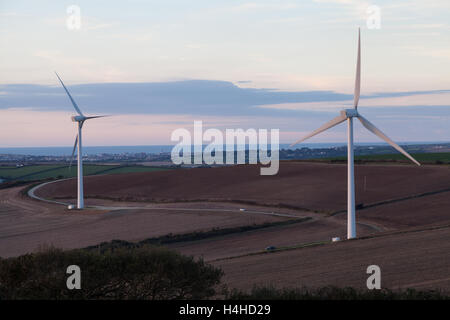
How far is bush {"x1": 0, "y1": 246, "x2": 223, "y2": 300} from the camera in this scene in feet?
53.0

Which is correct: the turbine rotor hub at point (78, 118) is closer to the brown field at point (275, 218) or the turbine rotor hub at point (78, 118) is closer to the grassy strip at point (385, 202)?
the brown field at point (275, 218)

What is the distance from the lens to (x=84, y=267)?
16906 millimetres

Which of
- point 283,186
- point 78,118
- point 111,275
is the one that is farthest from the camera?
point 283,186

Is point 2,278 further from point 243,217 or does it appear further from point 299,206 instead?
point 299,206

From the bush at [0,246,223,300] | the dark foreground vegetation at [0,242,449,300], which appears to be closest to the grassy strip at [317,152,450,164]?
the dark foreground vegetation at [0,242,449,300]

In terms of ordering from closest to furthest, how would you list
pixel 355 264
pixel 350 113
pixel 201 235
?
pixel 355 264 < pixel 350 113 < pixel 201 235

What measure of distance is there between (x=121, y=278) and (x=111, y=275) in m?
0.32

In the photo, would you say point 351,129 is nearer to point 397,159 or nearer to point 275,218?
point 275,218

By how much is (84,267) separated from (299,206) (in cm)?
4361

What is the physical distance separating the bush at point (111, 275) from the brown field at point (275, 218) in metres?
7.15

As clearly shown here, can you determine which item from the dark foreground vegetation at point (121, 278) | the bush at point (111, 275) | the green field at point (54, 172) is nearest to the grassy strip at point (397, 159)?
the green field at point (54, 172)

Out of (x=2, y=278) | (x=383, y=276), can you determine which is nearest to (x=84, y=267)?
(x=2, y=278)

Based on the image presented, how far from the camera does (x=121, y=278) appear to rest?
1698cm

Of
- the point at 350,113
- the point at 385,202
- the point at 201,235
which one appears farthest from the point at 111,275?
the point at 385,202
